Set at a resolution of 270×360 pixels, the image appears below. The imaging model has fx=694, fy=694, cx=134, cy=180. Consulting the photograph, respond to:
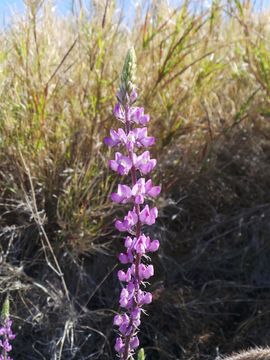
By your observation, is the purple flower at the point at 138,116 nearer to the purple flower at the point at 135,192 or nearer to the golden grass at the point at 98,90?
the purple flower at the point at 135,192

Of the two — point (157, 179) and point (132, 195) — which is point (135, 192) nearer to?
point (132, 195)

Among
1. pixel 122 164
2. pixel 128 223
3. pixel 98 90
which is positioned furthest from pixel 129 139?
pixel 98 90

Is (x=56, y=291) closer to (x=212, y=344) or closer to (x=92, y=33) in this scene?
(x=212, y=344)

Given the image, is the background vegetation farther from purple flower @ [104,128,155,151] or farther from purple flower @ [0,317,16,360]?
purple flower @ [104,128,155,151]

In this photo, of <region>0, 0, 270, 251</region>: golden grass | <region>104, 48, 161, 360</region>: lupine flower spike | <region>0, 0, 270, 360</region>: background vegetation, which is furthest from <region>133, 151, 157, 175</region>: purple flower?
<region>0, 0, 270, 251</region>: golden grass

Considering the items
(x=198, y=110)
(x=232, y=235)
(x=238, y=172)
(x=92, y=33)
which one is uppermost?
(x=92, y=33)

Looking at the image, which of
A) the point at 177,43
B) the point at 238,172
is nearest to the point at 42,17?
the point at 177,43
